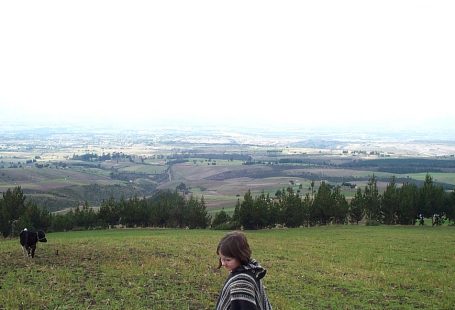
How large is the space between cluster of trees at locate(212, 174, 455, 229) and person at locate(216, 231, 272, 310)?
180 feet

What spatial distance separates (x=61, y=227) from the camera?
61.4 m

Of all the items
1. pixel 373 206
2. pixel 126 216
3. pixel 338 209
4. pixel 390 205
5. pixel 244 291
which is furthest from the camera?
pixel 126 216

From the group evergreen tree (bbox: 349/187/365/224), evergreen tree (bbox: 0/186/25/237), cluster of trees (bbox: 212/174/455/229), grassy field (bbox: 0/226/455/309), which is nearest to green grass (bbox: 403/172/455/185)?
evergreen tree (bbox: 349/187/365/224)

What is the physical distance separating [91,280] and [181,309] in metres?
4.94

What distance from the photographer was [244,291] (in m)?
5.33

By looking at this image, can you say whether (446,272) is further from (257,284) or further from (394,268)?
(257,284)

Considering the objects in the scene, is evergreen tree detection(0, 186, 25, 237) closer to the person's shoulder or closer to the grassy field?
the grassy field

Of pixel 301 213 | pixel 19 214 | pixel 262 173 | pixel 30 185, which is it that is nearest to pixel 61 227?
pixel 19 214

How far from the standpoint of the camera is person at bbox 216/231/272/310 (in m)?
5.31

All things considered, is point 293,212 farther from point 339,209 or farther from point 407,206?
point 407,206

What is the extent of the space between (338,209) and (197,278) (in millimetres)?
46756

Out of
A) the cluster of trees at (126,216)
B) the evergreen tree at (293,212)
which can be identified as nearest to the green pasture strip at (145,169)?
the cluster of trees at (126,216)

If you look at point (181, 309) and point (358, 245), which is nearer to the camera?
point (181, 309)

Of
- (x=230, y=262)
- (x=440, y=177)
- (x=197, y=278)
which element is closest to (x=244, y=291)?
(x=230, y=262)
